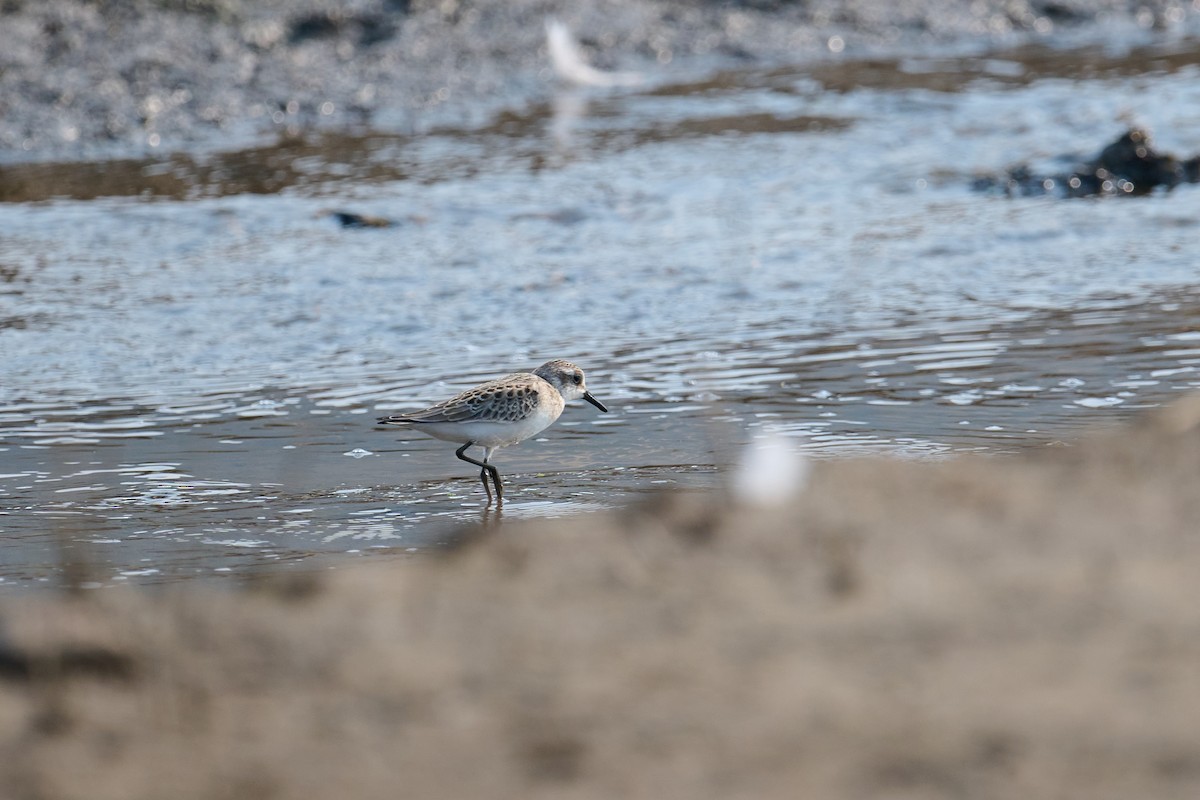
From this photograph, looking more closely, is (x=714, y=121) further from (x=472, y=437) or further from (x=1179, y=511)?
(x=1179, y=511)

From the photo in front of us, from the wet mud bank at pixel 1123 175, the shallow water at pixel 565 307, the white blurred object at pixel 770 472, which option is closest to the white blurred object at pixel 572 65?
the shallow water at pixel 565 307

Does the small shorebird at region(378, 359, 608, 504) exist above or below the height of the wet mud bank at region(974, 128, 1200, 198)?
below

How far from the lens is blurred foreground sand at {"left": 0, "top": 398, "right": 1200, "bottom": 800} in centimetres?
298

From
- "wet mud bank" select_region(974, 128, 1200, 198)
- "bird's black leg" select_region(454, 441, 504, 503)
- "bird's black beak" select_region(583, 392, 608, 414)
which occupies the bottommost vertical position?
"bird's black leg" select_region(454, 441, 504, 503)

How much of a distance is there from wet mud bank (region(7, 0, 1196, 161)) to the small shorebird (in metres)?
6.79

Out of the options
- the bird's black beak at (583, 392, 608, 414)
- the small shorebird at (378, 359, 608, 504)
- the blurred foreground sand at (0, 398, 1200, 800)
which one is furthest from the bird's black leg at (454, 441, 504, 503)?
the blurred foreground sand at (0, 398, 1200, 800)

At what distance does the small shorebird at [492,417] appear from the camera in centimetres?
601

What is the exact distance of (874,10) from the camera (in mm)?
15578

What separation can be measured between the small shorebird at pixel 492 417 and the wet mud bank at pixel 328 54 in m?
6.79

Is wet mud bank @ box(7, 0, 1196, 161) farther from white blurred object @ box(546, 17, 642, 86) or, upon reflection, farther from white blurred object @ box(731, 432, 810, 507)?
white blurred object @ box(731, 432, 810, 507)

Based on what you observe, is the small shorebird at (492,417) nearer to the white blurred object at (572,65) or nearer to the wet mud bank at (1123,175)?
the wet mud bank at (1123,175)

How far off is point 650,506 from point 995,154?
319 inches

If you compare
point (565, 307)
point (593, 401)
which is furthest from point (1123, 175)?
point (593, 401)

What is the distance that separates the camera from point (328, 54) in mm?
13562
